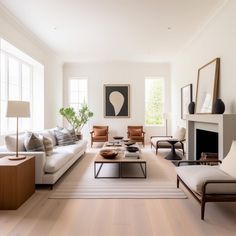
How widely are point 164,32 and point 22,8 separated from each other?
3148 millimetres

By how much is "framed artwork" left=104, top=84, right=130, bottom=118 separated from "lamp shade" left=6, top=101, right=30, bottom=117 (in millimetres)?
5599

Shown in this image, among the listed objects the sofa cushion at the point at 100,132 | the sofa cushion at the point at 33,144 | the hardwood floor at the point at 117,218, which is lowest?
the hardwood floor at the point at 117,218

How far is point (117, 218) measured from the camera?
2.56 metres

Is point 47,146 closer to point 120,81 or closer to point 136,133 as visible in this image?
point 136,133

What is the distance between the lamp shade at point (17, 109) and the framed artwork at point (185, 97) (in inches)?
174

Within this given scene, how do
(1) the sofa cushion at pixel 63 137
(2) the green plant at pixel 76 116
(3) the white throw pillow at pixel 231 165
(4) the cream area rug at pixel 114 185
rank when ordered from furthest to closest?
1. (2) the green plant at pixel 76 116
2. (1) the sofa cushion at pixel 63 137
3. (4) the cream area rug at pixel 114 185
4. (3) the white throw pillow at pixel 231 165

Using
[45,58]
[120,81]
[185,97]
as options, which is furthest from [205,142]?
[45,58]

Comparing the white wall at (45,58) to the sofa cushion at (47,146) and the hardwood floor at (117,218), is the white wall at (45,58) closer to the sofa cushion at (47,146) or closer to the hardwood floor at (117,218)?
the sofa cushion at (47,146)

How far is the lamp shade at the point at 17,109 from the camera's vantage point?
318 centimetres

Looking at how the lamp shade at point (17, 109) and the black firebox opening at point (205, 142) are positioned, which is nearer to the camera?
the lamp shade at point (17, 109)

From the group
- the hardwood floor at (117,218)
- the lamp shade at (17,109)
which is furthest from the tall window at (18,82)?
the hardwood floor at (117,218)

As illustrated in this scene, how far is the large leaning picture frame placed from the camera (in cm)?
446

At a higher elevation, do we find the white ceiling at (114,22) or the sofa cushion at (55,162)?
the white ceiling at (114,22)

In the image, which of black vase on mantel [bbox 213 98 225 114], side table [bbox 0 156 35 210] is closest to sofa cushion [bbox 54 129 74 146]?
side table [bbox 0 156 35 210]
